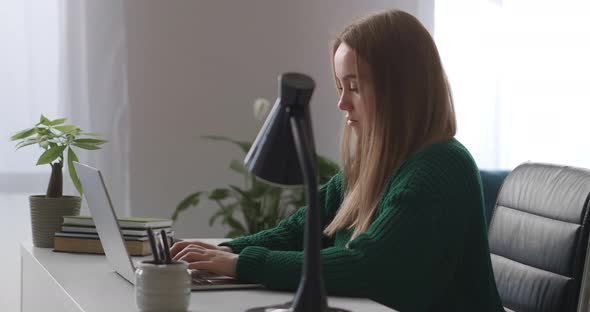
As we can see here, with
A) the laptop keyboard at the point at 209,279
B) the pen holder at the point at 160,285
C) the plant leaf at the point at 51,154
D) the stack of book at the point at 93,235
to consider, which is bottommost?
the stack of book at the point at 93,235

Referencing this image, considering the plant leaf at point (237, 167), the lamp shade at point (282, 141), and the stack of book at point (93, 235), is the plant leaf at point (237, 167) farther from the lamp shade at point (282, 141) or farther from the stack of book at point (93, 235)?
the lamp shade at point (282, 141)

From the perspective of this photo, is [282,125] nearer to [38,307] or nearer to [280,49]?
[38,307]

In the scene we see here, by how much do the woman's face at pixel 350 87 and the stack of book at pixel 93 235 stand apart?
0.49 m

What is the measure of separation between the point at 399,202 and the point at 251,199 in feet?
6.65

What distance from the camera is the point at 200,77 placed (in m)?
3.33

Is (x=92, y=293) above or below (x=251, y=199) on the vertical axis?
above

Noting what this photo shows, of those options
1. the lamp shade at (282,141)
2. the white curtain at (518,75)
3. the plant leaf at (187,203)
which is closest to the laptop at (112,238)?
the lamp shade at (282,141)

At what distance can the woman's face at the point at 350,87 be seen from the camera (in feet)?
4.80

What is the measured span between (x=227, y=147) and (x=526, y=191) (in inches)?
72.6

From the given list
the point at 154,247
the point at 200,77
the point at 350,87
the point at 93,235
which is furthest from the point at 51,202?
the point at 200,77

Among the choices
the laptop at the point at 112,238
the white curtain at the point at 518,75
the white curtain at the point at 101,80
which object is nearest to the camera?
the laptop at the point at 112,238

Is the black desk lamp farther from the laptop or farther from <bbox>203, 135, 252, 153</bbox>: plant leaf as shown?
<bbox>203, 135, 252, 153</bbox>: plant leaf

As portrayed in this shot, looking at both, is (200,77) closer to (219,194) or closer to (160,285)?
(219,194)

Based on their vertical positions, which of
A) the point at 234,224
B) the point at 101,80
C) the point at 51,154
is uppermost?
the point at 101,80
